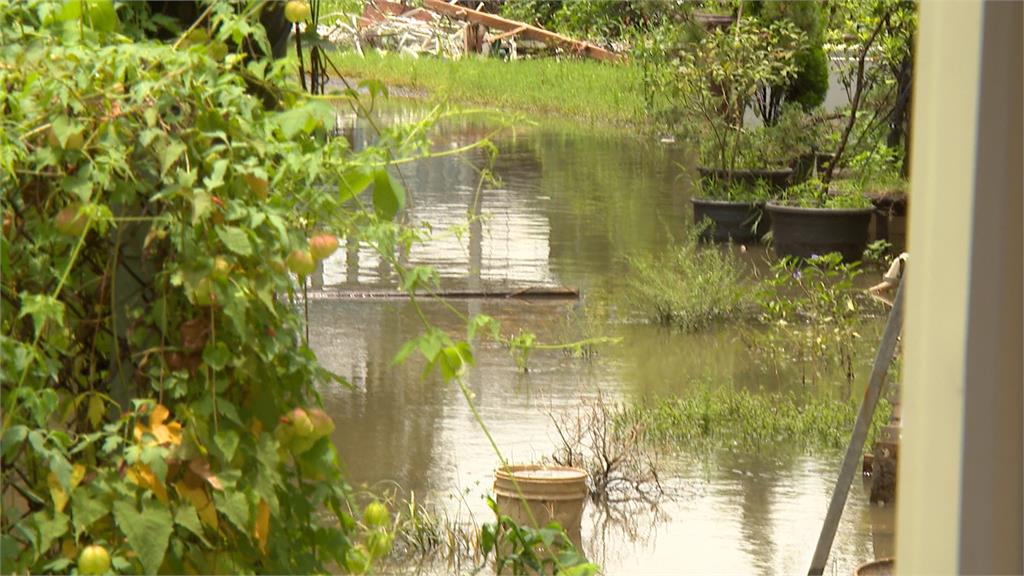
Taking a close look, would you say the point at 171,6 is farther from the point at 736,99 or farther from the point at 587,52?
the point at 587,52

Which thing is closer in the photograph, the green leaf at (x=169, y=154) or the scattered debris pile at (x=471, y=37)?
the green leaf at (x=169, y=154)

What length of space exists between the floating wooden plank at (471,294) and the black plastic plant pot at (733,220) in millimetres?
2680

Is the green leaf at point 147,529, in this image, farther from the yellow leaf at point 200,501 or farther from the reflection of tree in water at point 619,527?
the reflection of tree in water at point 619,527

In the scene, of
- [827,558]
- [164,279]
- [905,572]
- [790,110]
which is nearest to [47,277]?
[164,279]

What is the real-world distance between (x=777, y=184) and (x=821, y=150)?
124cm

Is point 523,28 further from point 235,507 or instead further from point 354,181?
point 235,507

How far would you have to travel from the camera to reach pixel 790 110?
13578mm

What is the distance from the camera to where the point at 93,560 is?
167cm

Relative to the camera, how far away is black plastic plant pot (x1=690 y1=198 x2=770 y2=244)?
12164mm

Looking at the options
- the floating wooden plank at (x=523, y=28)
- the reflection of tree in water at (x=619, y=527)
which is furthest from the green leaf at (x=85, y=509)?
the floating wooden plank at (x=523, y=28)

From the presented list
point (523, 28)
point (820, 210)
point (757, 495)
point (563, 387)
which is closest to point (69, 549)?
point (757, 495)

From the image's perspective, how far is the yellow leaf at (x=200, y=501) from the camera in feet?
5.82

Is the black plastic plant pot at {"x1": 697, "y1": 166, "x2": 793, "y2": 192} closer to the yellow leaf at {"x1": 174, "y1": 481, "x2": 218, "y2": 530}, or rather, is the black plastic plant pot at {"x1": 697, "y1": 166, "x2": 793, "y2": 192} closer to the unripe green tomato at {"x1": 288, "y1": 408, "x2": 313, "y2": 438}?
the unripe green tomato at {"x1": 288, "y1": 408, "x2": 313, "y2": 438}

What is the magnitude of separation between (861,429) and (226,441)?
3004mm
